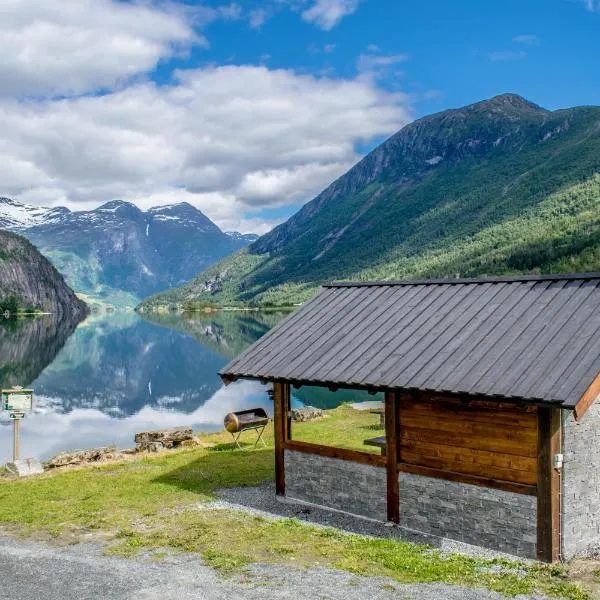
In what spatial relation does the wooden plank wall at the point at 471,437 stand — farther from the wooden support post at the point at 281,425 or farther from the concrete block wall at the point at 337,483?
the wooden support post at the point at 281,425

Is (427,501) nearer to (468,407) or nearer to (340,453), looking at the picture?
(468,407)

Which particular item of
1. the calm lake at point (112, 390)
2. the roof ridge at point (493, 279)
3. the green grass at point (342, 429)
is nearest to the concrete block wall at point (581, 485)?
the roof ridge at point (493, 279)

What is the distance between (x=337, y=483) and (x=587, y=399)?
23.7 feet

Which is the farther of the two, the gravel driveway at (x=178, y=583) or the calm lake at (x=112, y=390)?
the calm lake at (x=112, y=390)

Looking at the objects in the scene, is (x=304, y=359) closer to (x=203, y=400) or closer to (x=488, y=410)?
(x=488, y=410)

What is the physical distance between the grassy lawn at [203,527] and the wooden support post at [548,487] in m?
0.52

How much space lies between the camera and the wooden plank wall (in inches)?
547

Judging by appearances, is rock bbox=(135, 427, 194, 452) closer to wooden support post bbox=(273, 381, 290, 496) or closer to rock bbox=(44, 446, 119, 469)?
rock bbox=(44, 446, 119, 469)

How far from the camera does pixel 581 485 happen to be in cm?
1380

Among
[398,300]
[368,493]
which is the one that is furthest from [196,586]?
[398,300]

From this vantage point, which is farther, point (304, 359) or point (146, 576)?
point (304, 359)

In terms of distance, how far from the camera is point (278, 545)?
14805mm

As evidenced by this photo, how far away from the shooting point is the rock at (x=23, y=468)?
2361 cm

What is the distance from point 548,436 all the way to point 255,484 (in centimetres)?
1053
